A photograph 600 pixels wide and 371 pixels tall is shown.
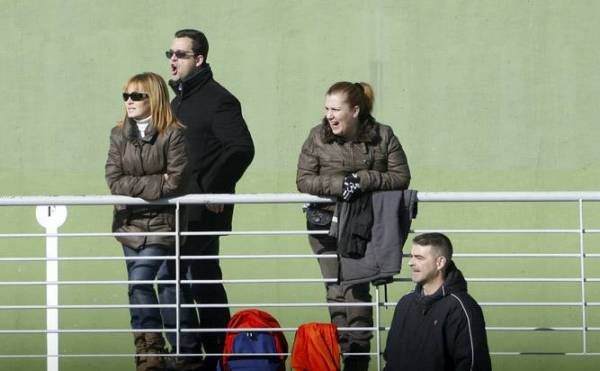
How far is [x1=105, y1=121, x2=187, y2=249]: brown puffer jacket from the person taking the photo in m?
9.07

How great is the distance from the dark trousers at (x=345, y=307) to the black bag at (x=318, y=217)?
0.06m

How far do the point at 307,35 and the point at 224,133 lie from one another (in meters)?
3.50

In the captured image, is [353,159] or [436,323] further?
[353,159]

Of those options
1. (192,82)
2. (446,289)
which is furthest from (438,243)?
(192,82)

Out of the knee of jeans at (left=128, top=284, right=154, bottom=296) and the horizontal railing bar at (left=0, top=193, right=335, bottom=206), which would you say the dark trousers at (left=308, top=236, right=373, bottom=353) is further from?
the knee of jeans at (left=128, top=284, right=154, bottom=296)

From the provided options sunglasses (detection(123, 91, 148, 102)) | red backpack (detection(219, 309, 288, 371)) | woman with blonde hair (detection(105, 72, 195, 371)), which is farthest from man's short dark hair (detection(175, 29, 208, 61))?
red backpack (detection(219, 309, 288, 371))

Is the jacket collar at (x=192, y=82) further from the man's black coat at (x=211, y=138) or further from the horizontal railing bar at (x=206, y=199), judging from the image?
the horizontal railing bar at (x=206, y=199)

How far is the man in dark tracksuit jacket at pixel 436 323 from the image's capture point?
310 inches

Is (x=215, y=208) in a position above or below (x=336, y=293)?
above

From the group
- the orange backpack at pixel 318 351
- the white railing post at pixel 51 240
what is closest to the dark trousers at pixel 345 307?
the orange backpack at pixel 318 351

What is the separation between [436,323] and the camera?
7934mm

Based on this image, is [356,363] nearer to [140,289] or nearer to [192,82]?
[140,289]

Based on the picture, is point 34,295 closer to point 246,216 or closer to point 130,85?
point 246,216

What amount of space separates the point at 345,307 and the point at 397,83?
12.9ft
